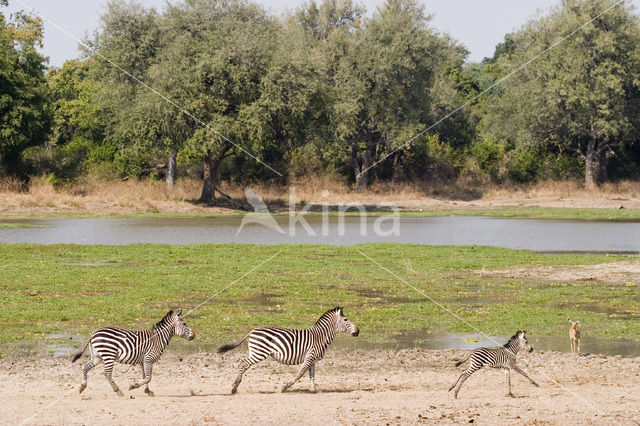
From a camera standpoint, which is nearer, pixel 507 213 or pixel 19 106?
pixel 19 106

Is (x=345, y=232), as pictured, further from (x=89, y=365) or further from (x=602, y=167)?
(x=602, y=167)

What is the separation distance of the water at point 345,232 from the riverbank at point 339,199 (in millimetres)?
4674

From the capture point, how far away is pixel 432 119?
82250mm

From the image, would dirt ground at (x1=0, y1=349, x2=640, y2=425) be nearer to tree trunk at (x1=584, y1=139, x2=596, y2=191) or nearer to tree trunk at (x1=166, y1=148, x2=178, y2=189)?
tree trunk at (x1=166, y1=148, x2=178, y2=189)

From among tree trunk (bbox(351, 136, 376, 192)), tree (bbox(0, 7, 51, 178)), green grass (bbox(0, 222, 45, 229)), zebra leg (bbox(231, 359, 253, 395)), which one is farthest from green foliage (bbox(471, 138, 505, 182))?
zebra leg (bbox(231, 359, 253, 395))

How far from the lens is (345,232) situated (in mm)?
48188

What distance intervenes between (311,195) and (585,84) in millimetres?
24048

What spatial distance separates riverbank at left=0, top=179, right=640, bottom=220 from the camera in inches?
2362

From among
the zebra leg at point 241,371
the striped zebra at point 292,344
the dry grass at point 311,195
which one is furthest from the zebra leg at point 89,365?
the dry grass at point 311,195

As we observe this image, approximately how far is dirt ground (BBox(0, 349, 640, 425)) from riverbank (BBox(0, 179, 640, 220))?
140 feet

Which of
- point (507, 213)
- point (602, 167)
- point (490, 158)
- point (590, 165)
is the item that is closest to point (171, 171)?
point (507, 213)

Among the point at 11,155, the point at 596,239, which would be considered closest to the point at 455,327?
the point at 596,239

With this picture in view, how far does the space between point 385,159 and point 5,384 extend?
224 feet

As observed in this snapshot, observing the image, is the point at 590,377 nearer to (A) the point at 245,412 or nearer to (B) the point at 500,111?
(A) the point at 245,412
